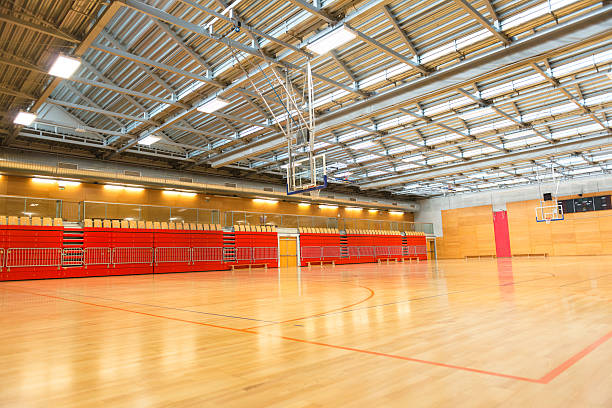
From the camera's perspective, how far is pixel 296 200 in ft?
98.6

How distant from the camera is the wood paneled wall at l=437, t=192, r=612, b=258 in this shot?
30.3 meters

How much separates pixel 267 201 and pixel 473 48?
19.4 metres

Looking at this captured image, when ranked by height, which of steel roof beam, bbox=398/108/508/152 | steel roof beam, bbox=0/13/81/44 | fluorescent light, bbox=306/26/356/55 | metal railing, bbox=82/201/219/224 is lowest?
metal railing, bbox=82/201/219/224

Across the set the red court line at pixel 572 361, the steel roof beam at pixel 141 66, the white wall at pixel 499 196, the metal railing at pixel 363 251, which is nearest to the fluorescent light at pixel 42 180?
the steel roof beam at pixel 141 66

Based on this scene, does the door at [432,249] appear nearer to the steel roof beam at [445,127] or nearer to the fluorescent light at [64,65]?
the steel roof beam at [445,127]

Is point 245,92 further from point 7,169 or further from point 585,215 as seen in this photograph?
point 585,215

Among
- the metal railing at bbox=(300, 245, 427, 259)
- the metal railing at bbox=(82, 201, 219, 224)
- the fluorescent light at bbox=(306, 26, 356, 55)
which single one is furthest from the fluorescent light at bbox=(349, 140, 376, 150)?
the fluorescent light at bbox=(306, 26, 356, 55)

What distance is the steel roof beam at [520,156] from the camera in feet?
65.6

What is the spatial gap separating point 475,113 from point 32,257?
2007 centimetres

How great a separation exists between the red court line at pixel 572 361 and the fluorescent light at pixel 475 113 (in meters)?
15.1

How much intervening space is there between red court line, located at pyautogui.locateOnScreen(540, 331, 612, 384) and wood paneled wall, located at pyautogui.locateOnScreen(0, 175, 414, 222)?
22.7m

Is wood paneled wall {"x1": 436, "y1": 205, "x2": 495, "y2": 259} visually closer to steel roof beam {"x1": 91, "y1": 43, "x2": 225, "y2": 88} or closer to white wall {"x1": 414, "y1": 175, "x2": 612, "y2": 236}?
white wall {"x1": 414, "y1": 175, "x2": 612, "y2": 236}

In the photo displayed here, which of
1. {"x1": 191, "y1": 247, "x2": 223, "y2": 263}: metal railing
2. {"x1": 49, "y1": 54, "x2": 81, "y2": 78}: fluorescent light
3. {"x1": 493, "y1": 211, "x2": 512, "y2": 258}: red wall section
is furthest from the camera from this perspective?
{"x1": 493, "y1": 211, "x2": 512, "y2": 258}: red wall section

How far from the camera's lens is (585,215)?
101 feet
